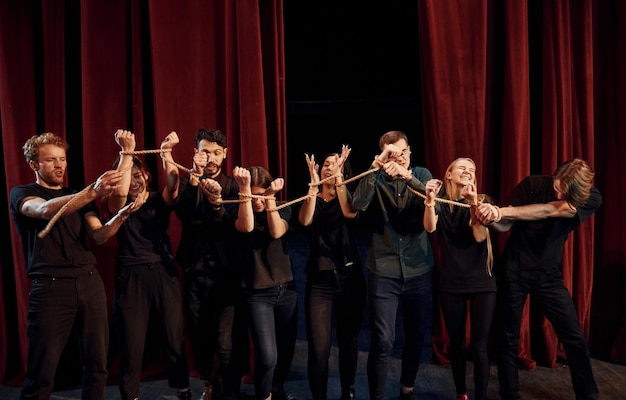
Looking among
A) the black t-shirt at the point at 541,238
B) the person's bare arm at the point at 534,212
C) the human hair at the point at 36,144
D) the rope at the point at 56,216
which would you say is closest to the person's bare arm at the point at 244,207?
the rope at the point at 56,216

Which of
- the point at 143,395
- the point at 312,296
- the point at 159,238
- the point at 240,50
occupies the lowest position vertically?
the point at 143,395

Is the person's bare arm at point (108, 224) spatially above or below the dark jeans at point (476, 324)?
above

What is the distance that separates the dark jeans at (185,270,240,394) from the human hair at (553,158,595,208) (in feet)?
5.89

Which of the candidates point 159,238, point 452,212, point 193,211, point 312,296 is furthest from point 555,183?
point 159,238

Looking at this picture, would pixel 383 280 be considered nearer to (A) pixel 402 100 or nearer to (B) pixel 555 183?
(B) pixel 555 183

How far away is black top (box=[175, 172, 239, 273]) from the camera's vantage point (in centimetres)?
289

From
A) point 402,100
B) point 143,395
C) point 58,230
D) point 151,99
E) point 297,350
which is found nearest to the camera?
point 58,230

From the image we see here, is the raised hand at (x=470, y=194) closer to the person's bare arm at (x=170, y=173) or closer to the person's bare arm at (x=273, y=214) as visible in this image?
the person's bare arm at (x=273, y=214)

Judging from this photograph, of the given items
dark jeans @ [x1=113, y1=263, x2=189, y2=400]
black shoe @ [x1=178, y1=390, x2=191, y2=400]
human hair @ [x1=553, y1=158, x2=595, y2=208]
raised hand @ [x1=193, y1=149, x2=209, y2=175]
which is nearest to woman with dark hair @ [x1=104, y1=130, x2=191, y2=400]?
dark jeans @ [x1=113, y1=263, x2=189, y2=400]

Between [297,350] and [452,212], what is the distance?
1.61m

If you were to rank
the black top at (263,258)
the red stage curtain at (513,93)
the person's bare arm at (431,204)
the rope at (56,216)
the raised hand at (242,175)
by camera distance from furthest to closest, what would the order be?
the red stage curtain at (513,93)
the black top at (263,258)
the person's bare arm at (431,204)
the raised hand at (242,175)
the rope at (56,216)

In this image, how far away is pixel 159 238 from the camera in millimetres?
2912

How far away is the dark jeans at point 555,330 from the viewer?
9.55 feet

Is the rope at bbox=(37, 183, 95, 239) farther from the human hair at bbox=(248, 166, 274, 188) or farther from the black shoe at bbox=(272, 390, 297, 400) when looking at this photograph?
the black shoe at bbox=(272, 390, 297, 400)
